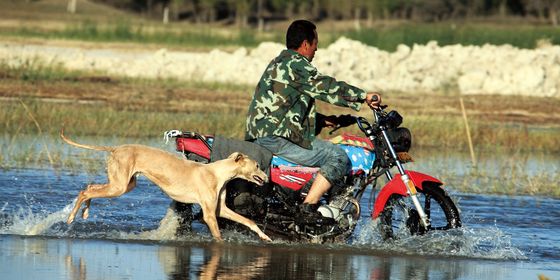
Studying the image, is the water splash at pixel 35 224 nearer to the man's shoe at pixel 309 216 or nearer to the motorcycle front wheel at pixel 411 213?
the man's shoe at pixel 309 216

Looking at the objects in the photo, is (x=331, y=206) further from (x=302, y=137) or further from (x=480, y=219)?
(x=480, y=219)

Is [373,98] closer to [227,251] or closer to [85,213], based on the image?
[227,251]

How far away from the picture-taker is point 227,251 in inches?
459

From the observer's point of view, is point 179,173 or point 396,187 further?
point 396,187

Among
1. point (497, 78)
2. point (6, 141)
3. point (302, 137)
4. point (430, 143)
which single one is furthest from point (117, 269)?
point (497, 78)

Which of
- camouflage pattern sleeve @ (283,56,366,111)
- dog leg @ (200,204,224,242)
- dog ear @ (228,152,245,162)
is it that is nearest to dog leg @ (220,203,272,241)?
dog leg @ (200,204,224,242)

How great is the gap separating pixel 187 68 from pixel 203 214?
27.3 m

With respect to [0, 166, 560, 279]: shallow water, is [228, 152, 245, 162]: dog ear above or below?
above

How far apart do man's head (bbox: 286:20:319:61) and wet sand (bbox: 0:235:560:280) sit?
1858mm

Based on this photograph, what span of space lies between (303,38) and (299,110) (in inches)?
26.3

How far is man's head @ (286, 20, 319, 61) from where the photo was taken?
1182 cm

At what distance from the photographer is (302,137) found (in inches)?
466

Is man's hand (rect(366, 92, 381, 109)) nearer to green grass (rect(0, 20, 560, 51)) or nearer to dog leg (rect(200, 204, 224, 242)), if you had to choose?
dog leg (rect(200, 204, 224, 242))

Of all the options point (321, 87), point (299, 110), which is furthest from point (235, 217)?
point (321, 87)
